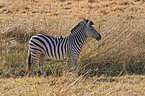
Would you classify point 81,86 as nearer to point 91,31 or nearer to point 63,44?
point 63,44

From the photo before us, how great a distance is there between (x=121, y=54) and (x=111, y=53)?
309 millimetres

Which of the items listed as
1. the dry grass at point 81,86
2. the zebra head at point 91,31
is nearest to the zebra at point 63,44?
the zebra head at point 91,31

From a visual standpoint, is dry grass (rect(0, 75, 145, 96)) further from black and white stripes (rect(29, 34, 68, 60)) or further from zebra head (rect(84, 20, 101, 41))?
zebra head (rect(84, 20, 101, 41))

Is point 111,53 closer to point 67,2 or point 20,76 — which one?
point 20,76

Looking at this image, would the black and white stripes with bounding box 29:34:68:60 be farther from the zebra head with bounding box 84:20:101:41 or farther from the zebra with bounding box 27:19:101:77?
the zebra head with bounding box 84:20:101:41

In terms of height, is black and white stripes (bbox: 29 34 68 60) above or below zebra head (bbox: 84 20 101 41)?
below

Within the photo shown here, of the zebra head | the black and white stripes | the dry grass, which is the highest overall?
the zebra head

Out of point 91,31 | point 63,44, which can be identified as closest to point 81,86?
point 63,44

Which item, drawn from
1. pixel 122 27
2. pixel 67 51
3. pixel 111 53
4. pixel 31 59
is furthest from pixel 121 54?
pixel 31 59

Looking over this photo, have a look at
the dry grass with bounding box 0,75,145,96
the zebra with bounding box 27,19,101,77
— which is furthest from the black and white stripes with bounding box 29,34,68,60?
the dry grass with bounding box 0,75,145,96

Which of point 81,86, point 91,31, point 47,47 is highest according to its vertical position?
→ point 91,31

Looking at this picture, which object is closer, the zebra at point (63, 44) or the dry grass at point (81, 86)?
the dry grass at point (81, 86)

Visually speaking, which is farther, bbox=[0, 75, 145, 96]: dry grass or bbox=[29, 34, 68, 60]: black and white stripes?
bbox=[29, 34, 68, 60]: black and white stripes

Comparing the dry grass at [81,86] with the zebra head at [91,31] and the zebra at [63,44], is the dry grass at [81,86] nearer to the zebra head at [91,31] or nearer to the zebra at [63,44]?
the zebra at [63,44]
